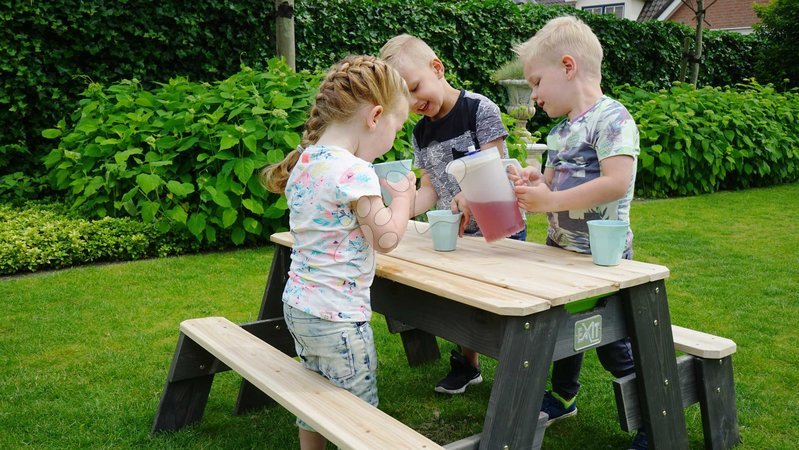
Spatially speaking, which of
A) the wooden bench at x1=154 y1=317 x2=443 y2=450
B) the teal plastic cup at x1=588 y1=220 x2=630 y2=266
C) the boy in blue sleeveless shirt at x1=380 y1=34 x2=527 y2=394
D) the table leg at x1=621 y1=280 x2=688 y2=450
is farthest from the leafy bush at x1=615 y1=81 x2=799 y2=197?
the wooden bench at x1=154 y1=317 x2=443 y2=450

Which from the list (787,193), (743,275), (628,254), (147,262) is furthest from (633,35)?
(628,254)

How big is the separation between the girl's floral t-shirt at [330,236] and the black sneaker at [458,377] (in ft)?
4.10

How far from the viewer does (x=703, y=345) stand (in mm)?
2486

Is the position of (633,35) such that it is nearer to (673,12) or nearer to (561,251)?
(561,251)

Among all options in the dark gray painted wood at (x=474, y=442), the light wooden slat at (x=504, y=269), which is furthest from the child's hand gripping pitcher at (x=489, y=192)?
the dark gray painted wood at (x=474, y=442)

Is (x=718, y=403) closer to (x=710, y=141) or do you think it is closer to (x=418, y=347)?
(x=418, y=347)

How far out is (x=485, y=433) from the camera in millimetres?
1813

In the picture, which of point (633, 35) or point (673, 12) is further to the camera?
point (673, 12)

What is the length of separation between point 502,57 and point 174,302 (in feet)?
22.8

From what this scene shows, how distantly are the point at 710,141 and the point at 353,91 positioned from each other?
7.70 meters

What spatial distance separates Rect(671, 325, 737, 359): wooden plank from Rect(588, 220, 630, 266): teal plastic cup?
0.58 meters

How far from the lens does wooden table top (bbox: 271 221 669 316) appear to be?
1822 mm

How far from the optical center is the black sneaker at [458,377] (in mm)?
3203

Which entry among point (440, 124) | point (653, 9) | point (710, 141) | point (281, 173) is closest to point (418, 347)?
point (440, 124)
